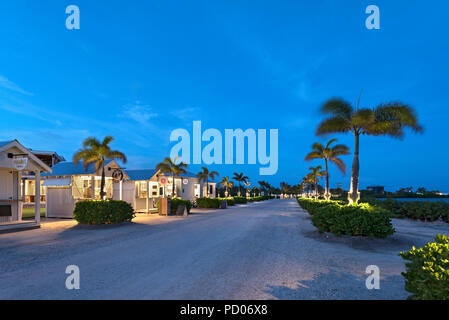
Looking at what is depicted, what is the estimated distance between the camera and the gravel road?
463 centimetres

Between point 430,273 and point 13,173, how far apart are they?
59.3ft

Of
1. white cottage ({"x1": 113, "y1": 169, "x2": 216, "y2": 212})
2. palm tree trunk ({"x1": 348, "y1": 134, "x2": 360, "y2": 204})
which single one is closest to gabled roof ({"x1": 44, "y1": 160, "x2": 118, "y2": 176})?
white cottage ({"x1": 113, "y1": 169, "x2": 216, "y2": 212})

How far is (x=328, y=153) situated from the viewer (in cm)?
2350

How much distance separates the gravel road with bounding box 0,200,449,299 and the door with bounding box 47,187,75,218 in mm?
9149

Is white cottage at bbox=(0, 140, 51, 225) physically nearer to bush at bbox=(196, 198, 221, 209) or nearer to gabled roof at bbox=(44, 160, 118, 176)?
gabled roof at bbox=(44, 160, 118, 176)

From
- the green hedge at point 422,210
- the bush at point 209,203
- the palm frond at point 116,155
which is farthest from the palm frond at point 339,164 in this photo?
the palm frond at point 116,155

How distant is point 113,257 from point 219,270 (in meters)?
3.28

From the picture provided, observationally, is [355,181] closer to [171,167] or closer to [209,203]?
[171,167]

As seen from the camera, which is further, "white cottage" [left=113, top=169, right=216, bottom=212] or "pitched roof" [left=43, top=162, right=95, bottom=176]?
"white cottage" [left=113, top=169, right=216, bottom=212]

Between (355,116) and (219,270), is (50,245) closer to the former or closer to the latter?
(219,270)

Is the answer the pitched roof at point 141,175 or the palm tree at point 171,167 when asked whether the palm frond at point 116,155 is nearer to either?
the pitched roof at point 141,175

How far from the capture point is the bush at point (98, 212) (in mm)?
14398

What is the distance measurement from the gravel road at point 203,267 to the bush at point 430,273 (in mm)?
1150
